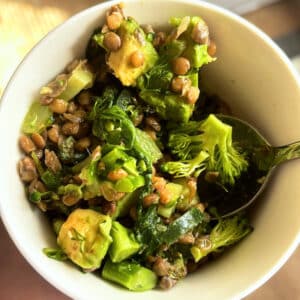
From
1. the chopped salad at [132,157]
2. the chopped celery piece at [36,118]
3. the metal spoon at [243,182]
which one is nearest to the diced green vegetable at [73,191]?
the chopped salad at [132,157]

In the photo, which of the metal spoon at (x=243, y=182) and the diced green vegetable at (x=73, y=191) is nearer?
the diced green vegetable at (x=73, y=191)

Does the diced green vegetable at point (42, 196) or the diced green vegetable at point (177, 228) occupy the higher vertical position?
the diced green vegetable at point (42, 196)

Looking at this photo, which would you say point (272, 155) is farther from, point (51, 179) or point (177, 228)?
point (51, 179)

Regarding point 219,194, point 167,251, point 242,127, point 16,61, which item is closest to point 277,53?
point 242,127

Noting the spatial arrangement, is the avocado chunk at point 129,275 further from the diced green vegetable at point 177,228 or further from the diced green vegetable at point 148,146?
the diced green vegetable at point 148,146

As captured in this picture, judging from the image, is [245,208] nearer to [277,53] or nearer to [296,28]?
[277,53]

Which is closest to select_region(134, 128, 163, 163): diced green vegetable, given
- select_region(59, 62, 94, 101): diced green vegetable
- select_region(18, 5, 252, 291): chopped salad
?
select_region(18, 5, 252, 291): chopped salad

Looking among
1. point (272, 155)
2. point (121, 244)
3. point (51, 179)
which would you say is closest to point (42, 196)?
point (51, 179)

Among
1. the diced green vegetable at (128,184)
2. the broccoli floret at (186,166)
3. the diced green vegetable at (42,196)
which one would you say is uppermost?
the diced green vegetable at (128,184)
